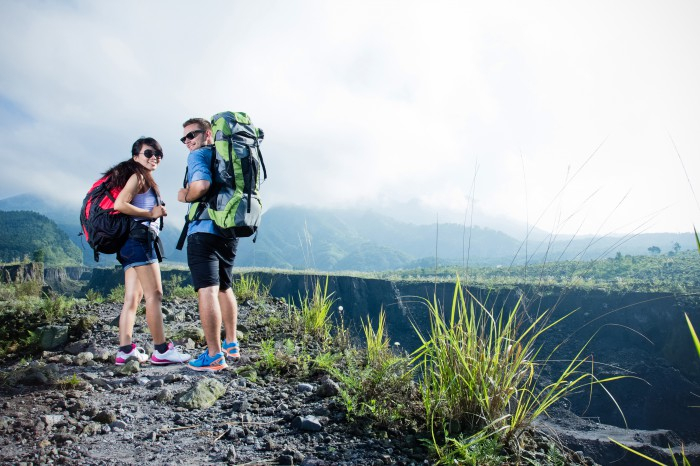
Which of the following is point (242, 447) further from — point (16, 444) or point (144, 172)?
point (144, 172)

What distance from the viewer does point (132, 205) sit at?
3.31 m

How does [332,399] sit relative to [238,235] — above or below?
below

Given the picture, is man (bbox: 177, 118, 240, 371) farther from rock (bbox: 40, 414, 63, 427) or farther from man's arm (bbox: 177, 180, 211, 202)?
rock (bbox: 40, 414, 63, 427)

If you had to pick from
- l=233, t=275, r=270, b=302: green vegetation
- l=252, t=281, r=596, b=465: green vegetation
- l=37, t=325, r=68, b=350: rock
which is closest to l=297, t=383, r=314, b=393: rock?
l=252, t=281, r=596, b=465: green vegetation

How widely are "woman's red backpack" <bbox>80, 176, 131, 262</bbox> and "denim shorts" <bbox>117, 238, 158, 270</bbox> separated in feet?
0.17

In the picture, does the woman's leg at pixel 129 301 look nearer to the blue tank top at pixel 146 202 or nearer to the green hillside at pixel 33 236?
the blue tank top at pixel 146 202

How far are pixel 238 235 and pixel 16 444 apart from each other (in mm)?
1799

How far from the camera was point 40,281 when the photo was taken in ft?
24.5

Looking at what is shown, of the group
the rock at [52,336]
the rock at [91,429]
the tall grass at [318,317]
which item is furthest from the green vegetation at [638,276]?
the rock at [91,429]

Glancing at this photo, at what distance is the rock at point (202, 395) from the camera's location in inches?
100

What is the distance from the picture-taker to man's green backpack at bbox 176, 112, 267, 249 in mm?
3043

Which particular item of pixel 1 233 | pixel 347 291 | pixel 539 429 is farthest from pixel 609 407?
pixel 1 233

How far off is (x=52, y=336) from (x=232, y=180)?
3.13 m

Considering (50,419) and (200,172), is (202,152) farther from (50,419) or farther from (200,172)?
(50,419)
